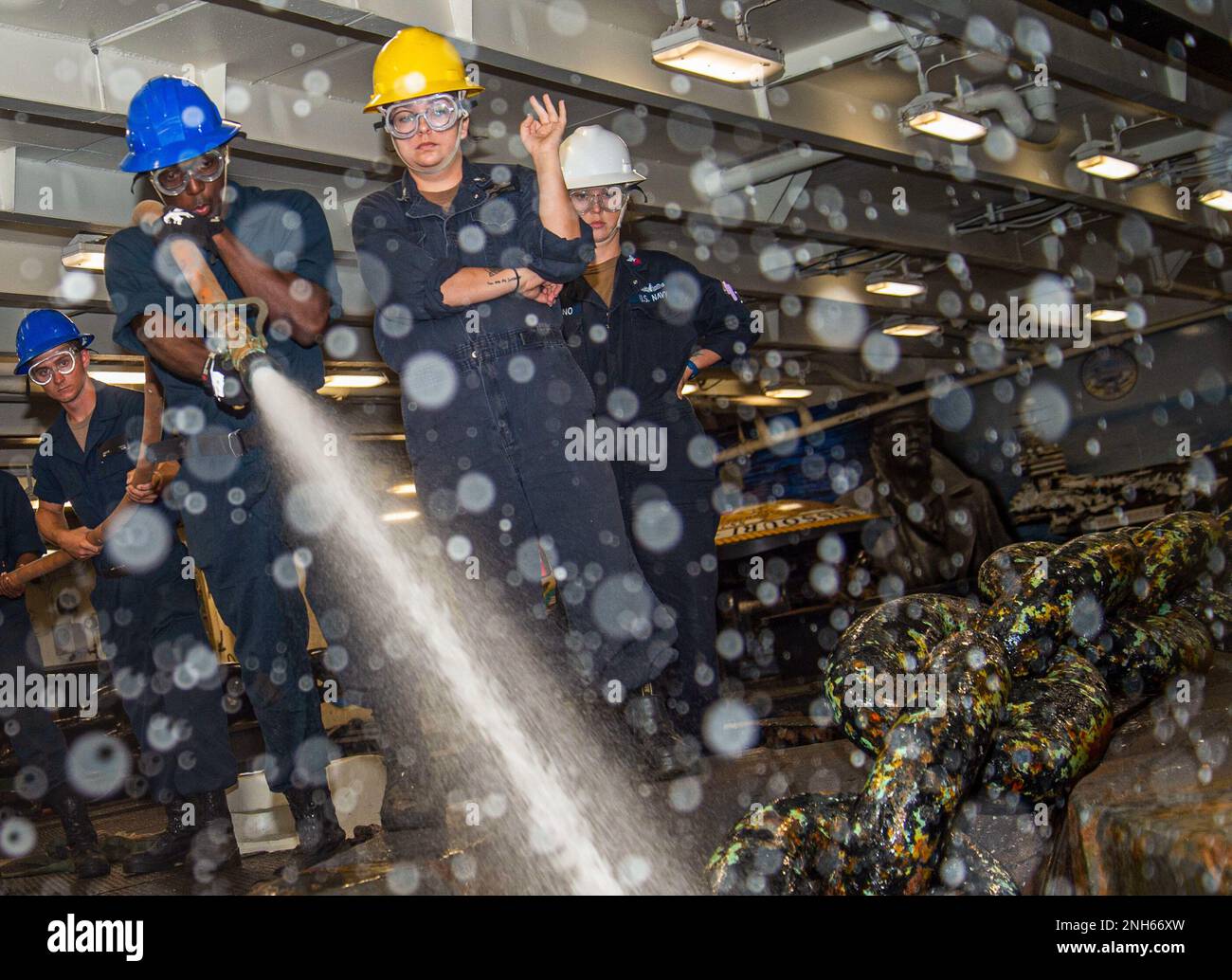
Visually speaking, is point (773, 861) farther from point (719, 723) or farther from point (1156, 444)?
point (1156, 444)

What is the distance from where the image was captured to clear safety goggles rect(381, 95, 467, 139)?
3.43 metres

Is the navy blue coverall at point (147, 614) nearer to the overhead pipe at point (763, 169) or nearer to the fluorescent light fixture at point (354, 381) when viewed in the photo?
the overhead pipe at point (763, 169)

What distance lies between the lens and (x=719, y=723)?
426 cm

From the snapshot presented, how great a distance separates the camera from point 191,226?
11.2 ft

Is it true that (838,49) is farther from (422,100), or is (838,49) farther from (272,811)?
(272,811)

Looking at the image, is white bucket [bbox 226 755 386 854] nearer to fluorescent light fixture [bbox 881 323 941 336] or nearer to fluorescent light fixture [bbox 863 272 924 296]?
fluorescent light fixture [bbox 863 272 924 296]

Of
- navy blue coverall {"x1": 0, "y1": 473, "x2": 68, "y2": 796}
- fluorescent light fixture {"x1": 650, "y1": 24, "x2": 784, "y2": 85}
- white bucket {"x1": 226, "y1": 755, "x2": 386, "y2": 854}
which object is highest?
fluorescent light fixture {"x1": 650, "y1": 24, "x2": 784, "y2": 85}

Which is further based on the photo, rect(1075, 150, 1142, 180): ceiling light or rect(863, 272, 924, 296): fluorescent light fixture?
rect(863, 272, 924, 296): fluorescent light fixture

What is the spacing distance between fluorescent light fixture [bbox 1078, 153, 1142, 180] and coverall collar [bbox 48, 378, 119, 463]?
833 centimetres

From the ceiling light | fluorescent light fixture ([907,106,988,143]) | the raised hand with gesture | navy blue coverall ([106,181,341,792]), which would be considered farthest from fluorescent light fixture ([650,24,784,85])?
the ceiling light

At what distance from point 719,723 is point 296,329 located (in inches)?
75.6

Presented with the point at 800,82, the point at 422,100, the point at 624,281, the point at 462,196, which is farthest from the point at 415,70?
the point at 800,82

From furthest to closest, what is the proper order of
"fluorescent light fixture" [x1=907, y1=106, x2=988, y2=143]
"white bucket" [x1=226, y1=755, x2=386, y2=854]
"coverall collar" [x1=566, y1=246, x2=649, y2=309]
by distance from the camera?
"fluorescent light fixture" [x1=907, y1=106, x2=988, y2=143] < "coverall collar" [x1=566, y1=246, x2=649, y2=309] < "white bucket" [x1=226, y1=755, x2=386, y2=854]
